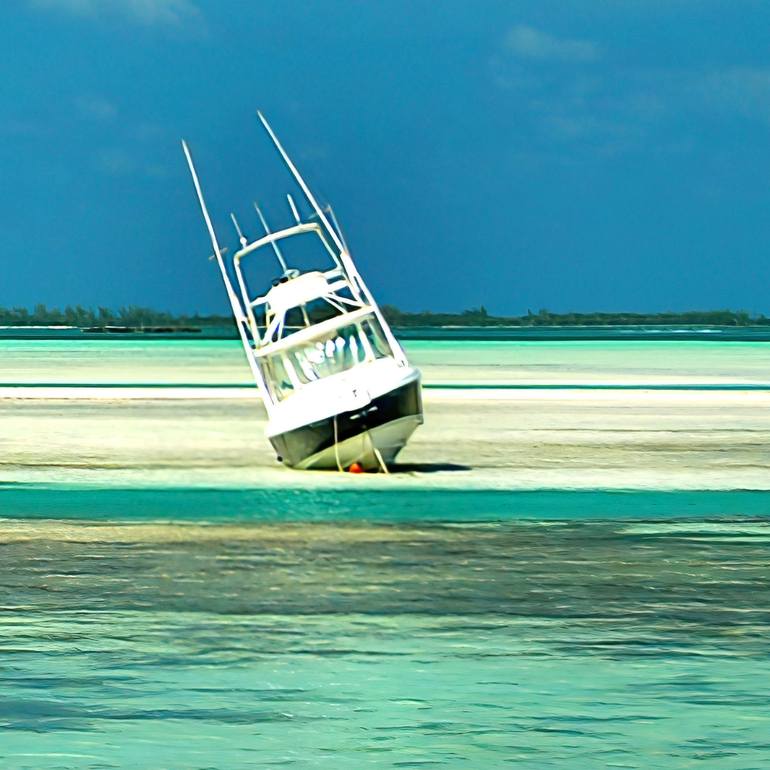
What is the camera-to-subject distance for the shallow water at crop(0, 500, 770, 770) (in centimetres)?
945

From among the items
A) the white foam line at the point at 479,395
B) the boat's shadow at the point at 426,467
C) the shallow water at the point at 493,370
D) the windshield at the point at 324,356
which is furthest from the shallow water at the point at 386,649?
the shallow water at the point at 493,370

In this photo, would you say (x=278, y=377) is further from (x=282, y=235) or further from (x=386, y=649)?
(x=386, y=649)

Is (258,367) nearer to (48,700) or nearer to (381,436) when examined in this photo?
(381,436)

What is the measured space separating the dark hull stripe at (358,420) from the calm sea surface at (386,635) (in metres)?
2.07

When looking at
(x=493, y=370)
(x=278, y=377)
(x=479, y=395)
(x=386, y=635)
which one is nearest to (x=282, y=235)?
(x=278, y=377)

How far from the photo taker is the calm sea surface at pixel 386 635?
374 inches

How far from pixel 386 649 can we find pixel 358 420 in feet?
39.3

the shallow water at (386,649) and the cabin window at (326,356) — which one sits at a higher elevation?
the cabin window at (326,356)

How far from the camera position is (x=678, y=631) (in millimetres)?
12500

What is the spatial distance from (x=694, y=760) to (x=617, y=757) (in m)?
0.39

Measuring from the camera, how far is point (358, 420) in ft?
78.0

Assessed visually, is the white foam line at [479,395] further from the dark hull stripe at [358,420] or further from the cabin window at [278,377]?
the dark hull stripe at [358,420]

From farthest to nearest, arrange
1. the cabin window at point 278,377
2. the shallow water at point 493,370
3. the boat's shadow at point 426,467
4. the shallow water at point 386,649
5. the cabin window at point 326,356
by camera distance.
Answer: the shallow water at point 493,370 < the boat's shadow at point 426,467 < the cabin window at point 278,377 < the cabin window at point 326,356 < the shallow water at point 386,649

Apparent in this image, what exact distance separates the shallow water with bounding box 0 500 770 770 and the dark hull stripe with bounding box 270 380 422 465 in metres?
5.07
